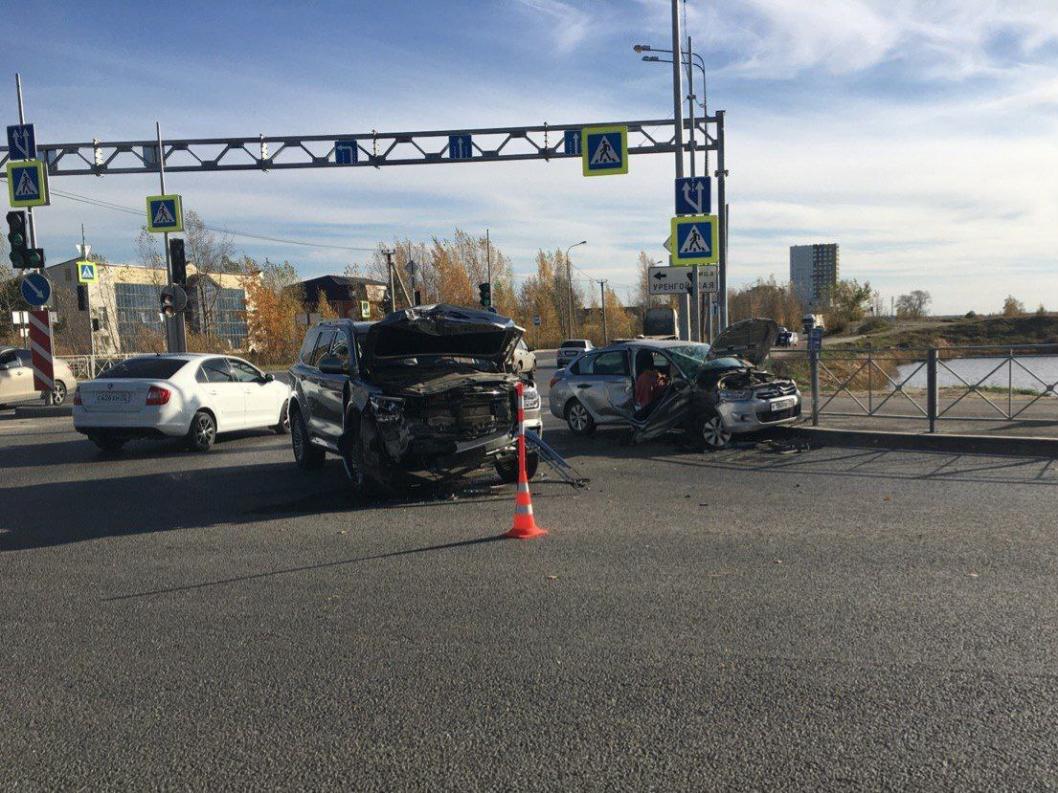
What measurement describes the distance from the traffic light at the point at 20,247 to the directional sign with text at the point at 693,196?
14014 millimetres

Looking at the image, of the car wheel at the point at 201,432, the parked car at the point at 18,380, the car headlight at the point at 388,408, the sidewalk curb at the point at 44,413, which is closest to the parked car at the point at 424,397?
the car headlight at the point at 388,408

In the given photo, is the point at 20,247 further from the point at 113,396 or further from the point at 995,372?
the point at 995,372

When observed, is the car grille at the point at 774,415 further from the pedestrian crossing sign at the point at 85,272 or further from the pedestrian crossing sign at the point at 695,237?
the pedestrian crossing sign at the point at 85,272

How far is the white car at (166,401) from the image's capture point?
1345 cm

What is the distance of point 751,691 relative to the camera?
13.6 feet

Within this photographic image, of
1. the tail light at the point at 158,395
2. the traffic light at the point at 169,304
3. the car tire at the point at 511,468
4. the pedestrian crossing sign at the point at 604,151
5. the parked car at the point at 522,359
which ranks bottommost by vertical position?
the car tire at the point at 511,468

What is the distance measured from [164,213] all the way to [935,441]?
66.2 feet

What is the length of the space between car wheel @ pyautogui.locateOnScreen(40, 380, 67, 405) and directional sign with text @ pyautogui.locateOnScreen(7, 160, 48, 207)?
14.5ft

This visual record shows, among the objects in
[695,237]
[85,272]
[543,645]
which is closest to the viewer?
[543,645]

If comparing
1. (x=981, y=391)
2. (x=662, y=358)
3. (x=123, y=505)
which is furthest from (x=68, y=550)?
(x=981, y=391)

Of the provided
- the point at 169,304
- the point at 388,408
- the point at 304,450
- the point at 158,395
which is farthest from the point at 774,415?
the point at 169,304

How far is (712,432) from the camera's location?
502 inches

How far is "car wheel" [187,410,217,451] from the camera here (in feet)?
45.6

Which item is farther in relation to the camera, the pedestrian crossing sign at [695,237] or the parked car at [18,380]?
the parked car at [18,380]
